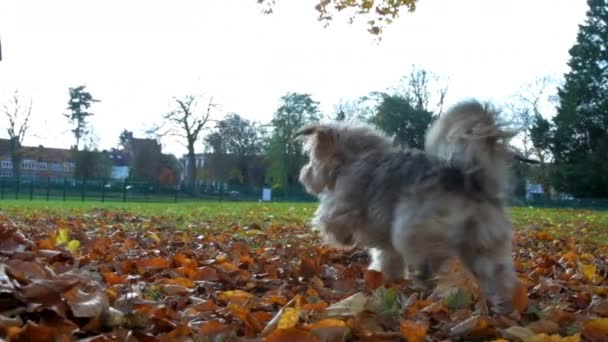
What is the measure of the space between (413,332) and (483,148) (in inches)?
83.8

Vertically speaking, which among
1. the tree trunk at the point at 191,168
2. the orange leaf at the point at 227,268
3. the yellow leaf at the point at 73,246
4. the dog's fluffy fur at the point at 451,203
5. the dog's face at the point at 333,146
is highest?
the tree trunk at the point at 191,168

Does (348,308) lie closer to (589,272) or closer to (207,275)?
(207,275)

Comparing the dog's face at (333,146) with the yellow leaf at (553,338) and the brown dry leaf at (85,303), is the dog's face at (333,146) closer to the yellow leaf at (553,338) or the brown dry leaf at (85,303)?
the yellow leaf at (553,338)

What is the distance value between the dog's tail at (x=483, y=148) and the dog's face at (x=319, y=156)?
73.1 inches

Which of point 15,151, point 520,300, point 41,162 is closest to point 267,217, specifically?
point 520,300

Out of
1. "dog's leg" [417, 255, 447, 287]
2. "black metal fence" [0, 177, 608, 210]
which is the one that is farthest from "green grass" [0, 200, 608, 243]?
"black metal fence" [0, 177, 608, 210]

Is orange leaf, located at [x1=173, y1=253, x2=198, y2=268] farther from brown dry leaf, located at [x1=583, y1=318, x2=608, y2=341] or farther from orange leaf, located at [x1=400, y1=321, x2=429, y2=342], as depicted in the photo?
brown dry leaf, located at [x1=583, y1=318, x2=608, y2=341]

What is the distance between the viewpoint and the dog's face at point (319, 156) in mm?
6582

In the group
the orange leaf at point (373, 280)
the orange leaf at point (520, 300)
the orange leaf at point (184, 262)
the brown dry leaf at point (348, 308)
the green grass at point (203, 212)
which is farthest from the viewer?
the green grass at point (203, 212)

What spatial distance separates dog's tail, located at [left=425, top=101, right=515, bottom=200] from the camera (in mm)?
4781

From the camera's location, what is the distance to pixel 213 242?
7.91 m

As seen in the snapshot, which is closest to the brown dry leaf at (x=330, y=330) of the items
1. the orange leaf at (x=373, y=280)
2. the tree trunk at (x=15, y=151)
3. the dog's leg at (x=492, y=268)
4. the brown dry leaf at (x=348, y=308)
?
the brown dry leaf at (x=348, y=308)

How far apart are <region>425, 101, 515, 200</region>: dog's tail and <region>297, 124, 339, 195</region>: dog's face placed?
1856mm

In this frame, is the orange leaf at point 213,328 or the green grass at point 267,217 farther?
the green grass at point 267,217
